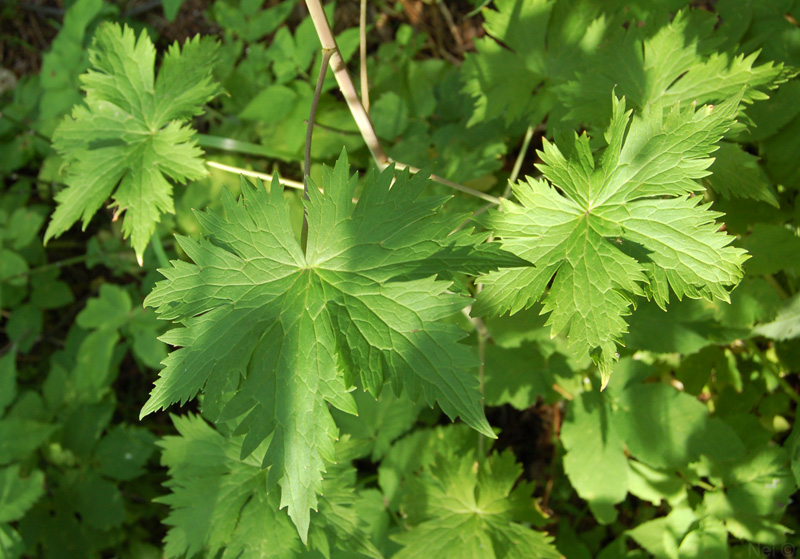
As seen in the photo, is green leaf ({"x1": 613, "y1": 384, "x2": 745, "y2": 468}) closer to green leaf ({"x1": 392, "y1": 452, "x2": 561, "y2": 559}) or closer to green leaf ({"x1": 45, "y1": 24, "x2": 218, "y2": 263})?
green leaf ({"x1": 392, "y1": 452, "x2": 561, "y2": 559})

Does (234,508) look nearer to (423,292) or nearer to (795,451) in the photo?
(423,292)

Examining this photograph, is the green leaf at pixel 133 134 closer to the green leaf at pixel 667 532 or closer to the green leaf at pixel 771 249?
the green leaf at pixel 771 249

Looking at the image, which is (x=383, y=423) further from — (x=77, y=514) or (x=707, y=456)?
(x=77, y=514)

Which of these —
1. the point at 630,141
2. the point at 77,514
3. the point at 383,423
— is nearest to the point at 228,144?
the point at 383,423

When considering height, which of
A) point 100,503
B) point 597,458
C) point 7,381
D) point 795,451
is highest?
point 795,451

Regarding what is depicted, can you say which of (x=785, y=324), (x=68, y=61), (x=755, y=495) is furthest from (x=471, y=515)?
(x=68, y=61)

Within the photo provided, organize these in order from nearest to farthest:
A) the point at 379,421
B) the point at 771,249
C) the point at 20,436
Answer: the point at 771,249, the point at 379,421, the point at 20,436

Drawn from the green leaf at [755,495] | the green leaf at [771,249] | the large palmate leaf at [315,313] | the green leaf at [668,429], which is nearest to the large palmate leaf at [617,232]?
the large palmate leaf at [315,313]
